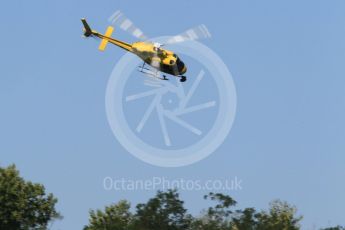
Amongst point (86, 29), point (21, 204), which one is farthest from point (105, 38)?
point (21, 204)

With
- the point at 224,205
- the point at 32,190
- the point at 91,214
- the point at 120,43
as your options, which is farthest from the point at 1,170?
the point at 120,43

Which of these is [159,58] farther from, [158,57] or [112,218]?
[112,218]

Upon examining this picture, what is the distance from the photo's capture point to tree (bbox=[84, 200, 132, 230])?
94.7 m

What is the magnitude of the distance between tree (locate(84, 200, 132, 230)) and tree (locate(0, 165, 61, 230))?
5.82 metres

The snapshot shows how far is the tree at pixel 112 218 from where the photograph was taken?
94719 millimetres

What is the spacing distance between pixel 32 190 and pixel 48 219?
3.23 metres

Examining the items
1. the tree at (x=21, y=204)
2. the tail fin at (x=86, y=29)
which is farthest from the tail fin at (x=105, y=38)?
the tree at (x=21, y=204)

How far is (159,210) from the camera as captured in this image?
91.2 m

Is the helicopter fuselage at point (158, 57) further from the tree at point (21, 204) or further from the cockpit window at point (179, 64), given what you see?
the tree at point (21, 204)


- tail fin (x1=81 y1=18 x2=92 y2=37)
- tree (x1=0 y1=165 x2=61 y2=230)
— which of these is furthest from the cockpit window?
tree (x1=0 y1=165 x2=61 y2=230)

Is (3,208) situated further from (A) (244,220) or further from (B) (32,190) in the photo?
(A) (244,220)

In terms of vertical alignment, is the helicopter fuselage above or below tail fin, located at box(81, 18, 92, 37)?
below

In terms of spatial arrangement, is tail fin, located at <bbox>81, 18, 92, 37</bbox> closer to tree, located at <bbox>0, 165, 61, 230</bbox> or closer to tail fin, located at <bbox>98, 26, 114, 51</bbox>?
tail fin, located at <bbox>98, 26, 114, 51</bbox>

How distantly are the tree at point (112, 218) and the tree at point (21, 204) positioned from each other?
229 inches
